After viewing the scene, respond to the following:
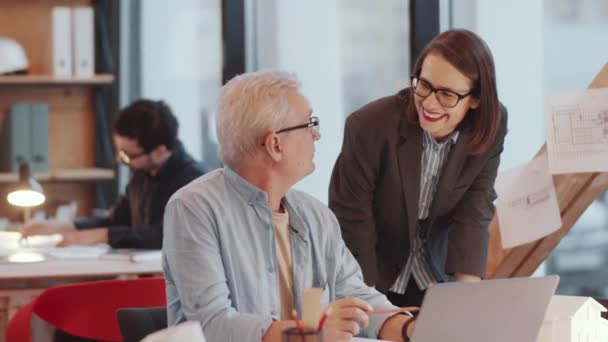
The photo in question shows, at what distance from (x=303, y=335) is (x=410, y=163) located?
129 cm

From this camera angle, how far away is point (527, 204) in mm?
3334

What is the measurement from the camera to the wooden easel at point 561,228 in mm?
3234

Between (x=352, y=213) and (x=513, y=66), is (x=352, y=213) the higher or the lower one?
the lower one

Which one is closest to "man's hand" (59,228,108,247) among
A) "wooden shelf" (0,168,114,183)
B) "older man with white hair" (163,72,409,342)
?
"wooden shelf" (0,168,114,183)

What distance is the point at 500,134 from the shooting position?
2979 mm

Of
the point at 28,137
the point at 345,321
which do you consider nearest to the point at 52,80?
the point at 28,137

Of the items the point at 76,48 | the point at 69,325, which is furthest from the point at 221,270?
the point at 76,48

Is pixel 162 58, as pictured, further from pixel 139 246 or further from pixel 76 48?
pixel 139 246

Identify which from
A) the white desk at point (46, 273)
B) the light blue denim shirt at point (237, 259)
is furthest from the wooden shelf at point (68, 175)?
the light blue denim shirt at point (237, 259)

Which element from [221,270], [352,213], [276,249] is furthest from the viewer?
[352,213]

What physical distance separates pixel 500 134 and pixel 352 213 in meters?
0.46

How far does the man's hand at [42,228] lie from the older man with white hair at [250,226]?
7.43ft

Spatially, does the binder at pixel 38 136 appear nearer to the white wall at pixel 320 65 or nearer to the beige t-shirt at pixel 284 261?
the white wall at pixel 320 65

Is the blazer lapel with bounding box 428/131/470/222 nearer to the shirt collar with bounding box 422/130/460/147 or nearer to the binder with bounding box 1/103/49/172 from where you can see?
the shirt collar with bounding box 422/130/460/147
